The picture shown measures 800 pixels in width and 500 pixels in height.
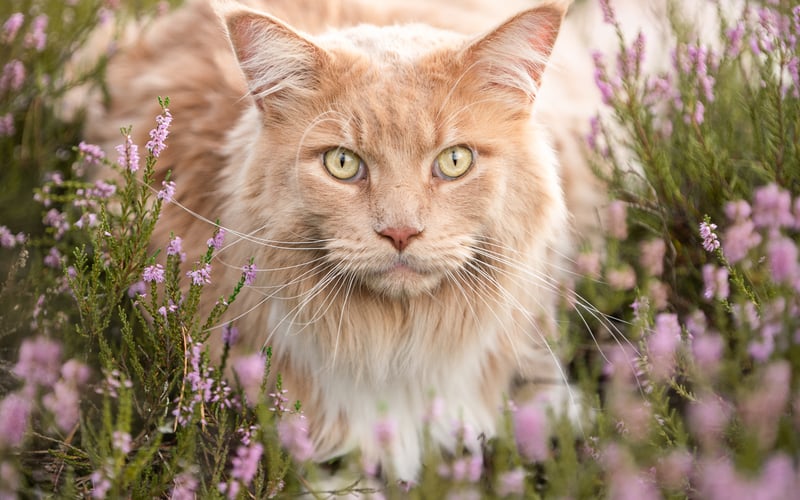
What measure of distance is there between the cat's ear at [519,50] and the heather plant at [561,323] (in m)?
0.26

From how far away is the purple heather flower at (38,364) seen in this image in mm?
1483

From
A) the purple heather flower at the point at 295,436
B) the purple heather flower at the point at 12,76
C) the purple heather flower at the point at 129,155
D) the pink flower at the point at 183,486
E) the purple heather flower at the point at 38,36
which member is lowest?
the pink flower at the point at 183,486

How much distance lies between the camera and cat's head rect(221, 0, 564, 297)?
1663 mm

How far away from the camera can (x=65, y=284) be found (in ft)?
6.67

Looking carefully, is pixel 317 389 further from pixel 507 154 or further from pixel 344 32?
pixel 344 32

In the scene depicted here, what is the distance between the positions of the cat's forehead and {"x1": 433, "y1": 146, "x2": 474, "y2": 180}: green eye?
0.88 feet

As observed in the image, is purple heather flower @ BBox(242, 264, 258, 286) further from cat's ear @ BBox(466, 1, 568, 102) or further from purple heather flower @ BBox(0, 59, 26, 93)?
purple heather flower @ BBox(0, 59, 26, 93)

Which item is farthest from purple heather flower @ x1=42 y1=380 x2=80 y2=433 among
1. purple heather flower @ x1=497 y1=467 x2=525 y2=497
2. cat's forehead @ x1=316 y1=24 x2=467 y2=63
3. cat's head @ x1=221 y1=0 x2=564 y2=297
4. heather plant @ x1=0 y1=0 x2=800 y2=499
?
cat's forehead @ x1=316 y1=24 x2=467 y2=63

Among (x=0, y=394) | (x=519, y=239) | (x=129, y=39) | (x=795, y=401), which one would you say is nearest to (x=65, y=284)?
(x=0, y=394)

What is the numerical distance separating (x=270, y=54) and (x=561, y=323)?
3.35 feet

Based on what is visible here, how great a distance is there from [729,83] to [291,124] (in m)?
1.45

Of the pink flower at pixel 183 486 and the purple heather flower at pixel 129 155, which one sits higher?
A: the purple heather flower at pixel 129 155

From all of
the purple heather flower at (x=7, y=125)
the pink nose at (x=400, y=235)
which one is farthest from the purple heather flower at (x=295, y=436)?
the purple heather flower at (x=7, y=125)

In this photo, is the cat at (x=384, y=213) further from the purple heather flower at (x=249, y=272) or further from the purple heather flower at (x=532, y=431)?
the purple heather flower at (x=532, y=431)
